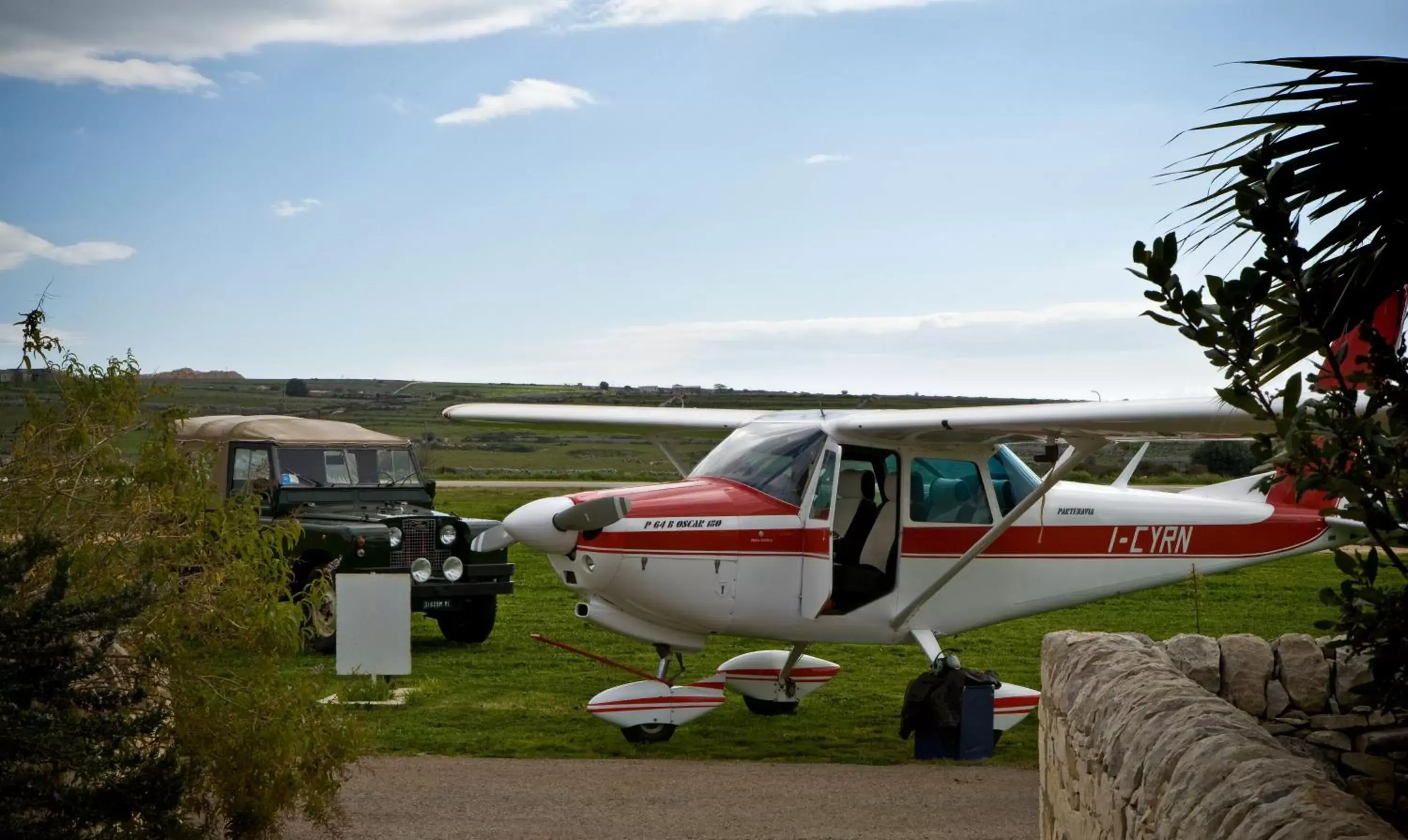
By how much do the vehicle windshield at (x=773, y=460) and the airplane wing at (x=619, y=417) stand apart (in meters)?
1.27

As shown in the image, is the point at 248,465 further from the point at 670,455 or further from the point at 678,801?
the point at 678,801

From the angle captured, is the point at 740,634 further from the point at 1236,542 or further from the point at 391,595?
the point at 1236,542

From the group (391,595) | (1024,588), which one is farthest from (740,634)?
(391,595)

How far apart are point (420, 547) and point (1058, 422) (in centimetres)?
675

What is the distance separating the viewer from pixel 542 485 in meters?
42.8

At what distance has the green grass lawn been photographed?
32.0 feet

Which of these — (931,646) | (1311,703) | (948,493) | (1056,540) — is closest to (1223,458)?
(1056,540)

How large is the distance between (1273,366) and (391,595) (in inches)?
317

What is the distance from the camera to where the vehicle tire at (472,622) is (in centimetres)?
1441

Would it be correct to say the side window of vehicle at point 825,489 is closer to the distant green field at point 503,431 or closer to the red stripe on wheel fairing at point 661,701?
the red stripe on wheel fairing at point 661,701

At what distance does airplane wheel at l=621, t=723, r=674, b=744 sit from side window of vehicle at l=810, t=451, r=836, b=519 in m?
1.79

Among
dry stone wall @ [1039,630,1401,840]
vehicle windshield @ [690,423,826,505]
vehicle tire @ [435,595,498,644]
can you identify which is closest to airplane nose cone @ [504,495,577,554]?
vehicle windshield @ [690,423,826,505]

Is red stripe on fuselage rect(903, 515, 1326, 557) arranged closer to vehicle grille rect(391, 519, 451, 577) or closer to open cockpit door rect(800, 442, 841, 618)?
open cockpit door rect(800, 442, 841, 618)

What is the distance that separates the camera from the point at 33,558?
5.00 metres
